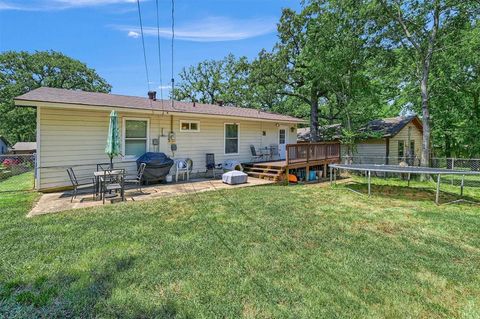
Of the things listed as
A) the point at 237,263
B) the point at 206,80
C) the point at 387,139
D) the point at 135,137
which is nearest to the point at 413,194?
the point at 237,263

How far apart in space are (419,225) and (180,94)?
89.4 feet

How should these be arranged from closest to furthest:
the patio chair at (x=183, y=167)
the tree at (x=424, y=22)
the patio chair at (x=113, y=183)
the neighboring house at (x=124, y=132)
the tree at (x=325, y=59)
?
1. the patio chair at (x=113, y=183)
2. the neighboring house at (x=124, y=132)
3. the patio chair at (x=183, y=167)
4. the tree at (x=424, y=22)
5. the tree at (x=325, y=59)

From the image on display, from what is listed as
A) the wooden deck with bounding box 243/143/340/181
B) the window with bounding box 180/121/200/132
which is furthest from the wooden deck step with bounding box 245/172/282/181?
the window with bounding box 180/121/200/132

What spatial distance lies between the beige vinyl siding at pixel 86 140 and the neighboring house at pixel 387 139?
10764 mm

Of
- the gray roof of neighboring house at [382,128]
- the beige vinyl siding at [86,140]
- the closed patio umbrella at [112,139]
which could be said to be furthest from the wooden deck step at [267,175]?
the gray roof of neighboring house at [382,128]

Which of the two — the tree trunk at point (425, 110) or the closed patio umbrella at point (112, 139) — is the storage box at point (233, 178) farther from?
the tree trunk at point (425, 110)

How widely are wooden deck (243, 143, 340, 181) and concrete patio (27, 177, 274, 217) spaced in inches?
27.6

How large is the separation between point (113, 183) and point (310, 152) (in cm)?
792

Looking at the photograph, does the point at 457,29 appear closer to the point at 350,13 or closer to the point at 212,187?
the point at 350,13

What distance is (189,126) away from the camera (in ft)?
34.3

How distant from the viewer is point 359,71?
47.3 ft

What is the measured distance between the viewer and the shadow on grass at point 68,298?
2338 millimetres

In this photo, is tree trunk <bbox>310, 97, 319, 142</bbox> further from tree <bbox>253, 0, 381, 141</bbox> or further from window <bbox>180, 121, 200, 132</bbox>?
window <bbox>180, 121, 200, 132</bbox>

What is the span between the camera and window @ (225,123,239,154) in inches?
465
